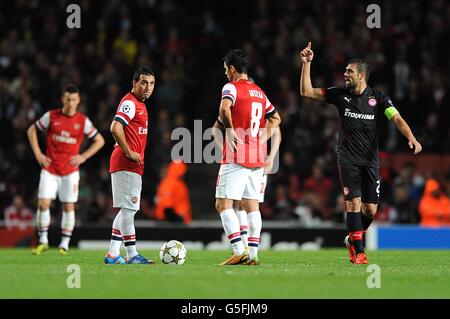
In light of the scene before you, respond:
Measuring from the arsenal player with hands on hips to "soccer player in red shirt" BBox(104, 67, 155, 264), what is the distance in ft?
6.54

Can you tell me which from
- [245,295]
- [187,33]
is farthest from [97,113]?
[245,295]

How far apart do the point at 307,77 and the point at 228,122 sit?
1.09m

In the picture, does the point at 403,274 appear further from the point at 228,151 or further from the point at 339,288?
the point at 228,151

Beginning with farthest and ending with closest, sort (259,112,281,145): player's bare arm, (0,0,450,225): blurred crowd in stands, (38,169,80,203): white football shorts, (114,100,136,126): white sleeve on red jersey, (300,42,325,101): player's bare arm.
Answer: (0,0,450,225): blurred crowd in stands, (38,169,80,203): white football shorts, (259,112,281,145): player's bare arm, (114,100,136,126): white sleeve on red jersey, (300,42,325,101): player's bare arm

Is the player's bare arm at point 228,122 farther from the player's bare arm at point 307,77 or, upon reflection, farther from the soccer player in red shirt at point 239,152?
the player's bare arm at point 307,77

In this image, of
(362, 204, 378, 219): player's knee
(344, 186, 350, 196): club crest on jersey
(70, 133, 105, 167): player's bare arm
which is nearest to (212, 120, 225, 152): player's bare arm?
(344, 186, 350, 196): club crest on jersey

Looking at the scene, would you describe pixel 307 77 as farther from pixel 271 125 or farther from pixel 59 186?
pixel 59 186

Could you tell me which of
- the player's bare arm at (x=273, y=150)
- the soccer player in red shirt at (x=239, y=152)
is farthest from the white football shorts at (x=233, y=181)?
the player's bare arm at (x=273, y=150)

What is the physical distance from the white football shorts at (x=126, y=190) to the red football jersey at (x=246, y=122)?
109cm

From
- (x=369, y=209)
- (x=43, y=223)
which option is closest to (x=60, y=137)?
(x=43, y=223)

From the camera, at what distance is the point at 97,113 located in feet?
71.3

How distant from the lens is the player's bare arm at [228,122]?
10906mm

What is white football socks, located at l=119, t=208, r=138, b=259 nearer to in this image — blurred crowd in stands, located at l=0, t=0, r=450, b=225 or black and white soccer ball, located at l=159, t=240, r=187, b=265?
black and white soccer ball, located at l=159, t=240, r=187, b=265

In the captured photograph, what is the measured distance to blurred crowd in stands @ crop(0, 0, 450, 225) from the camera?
20.7m
